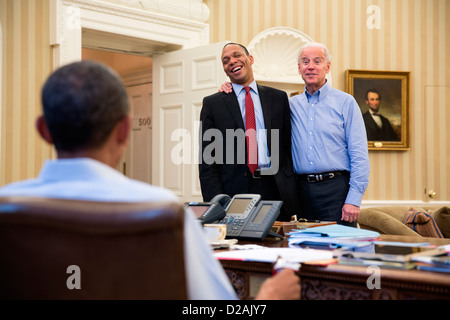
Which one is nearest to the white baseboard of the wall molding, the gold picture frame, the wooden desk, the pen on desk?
the wall molding

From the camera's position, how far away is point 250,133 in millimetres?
3146

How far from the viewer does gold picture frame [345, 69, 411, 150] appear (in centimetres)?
684

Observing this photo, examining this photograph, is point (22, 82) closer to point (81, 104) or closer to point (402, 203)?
point (81, 104)

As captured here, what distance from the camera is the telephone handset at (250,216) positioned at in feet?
6.99

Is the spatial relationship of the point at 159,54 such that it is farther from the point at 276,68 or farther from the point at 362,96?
the point at 362,96

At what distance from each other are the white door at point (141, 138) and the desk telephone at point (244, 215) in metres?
5.42

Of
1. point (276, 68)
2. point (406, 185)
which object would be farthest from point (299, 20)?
point (406, 185)

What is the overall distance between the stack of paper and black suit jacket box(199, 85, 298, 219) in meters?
0.85

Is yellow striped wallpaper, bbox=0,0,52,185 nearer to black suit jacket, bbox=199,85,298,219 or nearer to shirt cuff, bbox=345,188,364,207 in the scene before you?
black suit jacket, bbox=199,85,298,219

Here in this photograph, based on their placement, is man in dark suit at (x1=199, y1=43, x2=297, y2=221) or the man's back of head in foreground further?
man in dark suit at (x1=199, y1=43, x2=297, y2=221)

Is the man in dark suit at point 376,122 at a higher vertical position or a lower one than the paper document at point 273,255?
higher

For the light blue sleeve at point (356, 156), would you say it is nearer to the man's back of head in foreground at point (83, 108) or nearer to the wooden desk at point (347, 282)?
the wooden desk at point (347, 282)

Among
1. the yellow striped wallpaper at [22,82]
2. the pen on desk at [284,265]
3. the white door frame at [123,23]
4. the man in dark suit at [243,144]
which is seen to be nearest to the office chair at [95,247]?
the pen on desk at [284,265]
